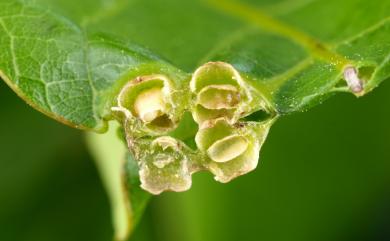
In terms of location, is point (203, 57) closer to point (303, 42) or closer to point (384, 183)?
point (303, 42)

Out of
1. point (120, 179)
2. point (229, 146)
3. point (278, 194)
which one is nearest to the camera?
point (229, 146)

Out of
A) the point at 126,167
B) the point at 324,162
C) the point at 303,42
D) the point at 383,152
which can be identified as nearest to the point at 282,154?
the point at 324,162

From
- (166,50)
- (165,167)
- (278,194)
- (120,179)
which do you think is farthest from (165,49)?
(278,194)

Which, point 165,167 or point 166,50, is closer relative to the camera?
point 165,167

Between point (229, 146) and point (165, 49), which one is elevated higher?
point (165, 49)

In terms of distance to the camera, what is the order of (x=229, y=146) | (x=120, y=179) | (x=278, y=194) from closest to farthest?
(x=229, y=146), (x=120, y=179), (x=278, y=194)

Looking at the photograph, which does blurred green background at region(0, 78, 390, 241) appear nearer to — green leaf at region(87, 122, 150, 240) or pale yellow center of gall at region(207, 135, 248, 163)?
green leaf at region(87, 122, 150, 240)

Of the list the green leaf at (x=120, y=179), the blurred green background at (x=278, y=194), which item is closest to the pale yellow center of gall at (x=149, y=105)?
the green leaf at (x=120, y=179)

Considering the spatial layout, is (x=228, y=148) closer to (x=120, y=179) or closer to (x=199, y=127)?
(x=199, y=127)

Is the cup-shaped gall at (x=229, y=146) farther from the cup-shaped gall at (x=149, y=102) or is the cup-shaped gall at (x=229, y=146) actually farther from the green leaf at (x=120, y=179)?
the green leaf at (x=120, y=179)
